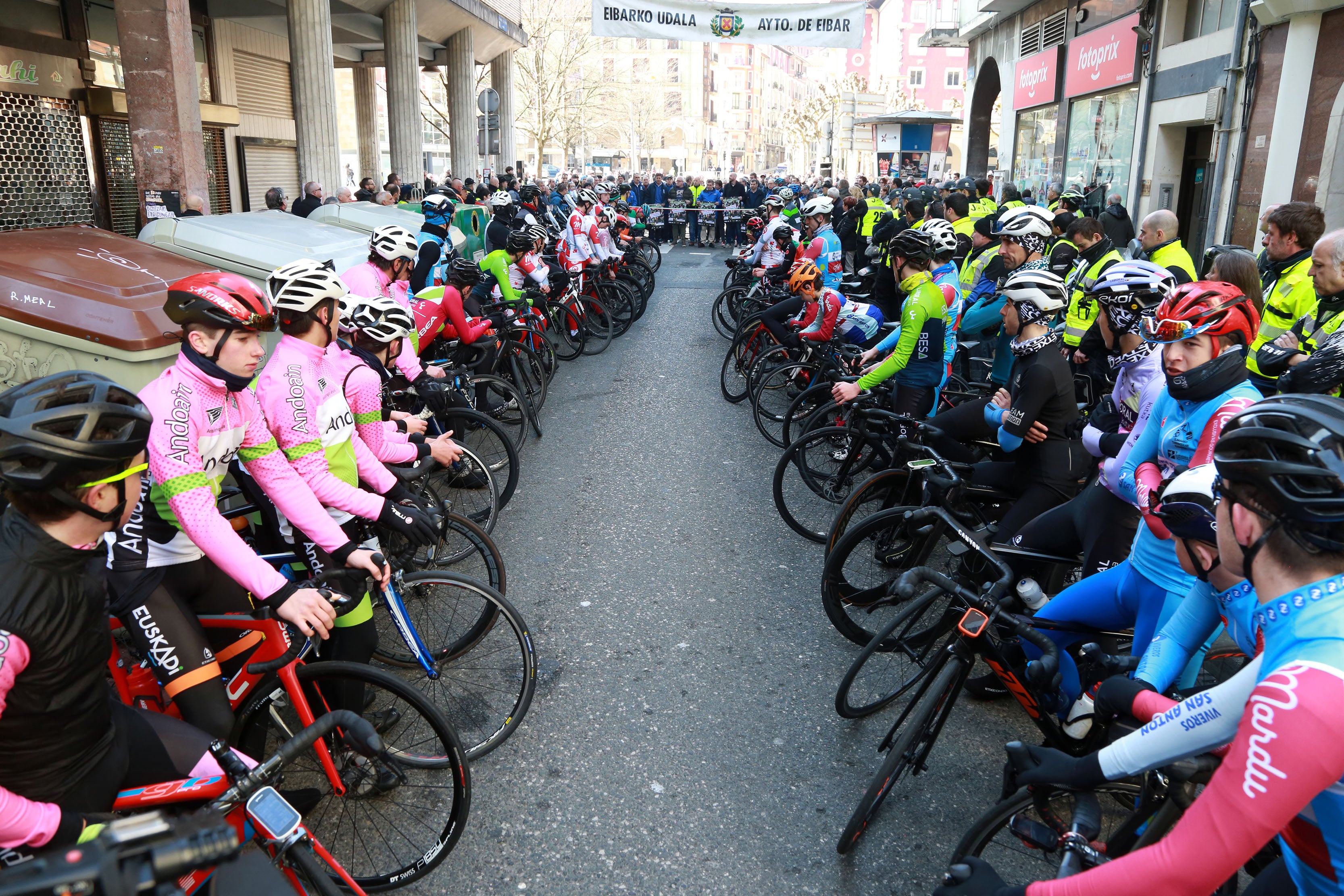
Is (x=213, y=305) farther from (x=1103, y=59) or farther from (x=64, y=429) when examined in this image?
(x=1103, y=59)

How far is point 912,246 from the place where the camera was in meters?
6.16

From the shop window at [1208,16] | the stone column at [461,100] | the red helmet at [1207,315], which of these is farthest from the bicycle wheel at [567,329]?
the stone column at [461,100]

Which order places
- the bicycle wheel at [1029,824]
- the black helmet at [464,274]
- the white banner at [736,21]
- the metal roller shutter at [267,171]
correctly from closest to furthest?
the bicycle wheel at [1029,824], the black helmet at [464,274], the white banner at [736,21], the metal roller shutter at [267,171]

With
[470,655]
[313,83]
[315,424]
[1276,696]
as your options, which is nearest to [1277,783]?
[1276,696]

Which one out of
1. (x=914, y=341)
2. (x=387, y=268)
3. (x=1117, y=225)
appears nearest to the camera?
(x=914, y=341)

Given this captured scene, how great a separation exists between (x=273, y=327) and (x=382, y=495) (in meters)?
1.22

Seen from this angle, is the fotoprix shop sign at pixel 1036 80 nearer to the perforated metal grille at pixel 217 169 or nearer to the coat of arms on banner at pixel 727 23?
the coat of arms on banner at pixel 727 23

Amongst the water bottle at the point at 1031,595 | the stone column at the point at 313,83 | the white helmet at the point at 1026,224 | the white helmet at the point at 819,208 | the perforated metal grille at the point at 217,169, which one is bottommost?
the water bottle at the point at 1031,595

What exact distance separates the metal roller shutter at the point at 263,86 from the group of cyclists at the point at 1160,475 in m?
18.4

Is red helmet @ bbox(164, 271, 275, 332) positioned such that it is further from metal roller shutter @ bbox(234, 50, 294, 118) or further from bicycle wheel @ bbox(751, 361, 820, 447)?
metal roller shutter @ bbox(234, 50, 294, 118)

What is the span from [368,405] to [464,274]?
362 cm

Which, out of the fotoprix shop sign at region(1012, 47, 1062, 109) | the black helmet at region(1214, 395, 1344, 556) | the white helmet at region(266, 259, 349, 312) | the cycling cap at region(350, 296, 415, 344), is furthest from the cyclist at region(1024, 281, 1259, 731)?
the fotoprix shop sign at region(1012, 47, 1062, 109)

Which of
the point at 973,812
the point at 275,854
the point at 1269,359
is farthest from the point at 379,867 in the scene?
the point at 1269,359

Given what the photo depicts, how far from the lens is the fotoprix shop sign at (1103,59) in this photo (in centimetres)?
1711
